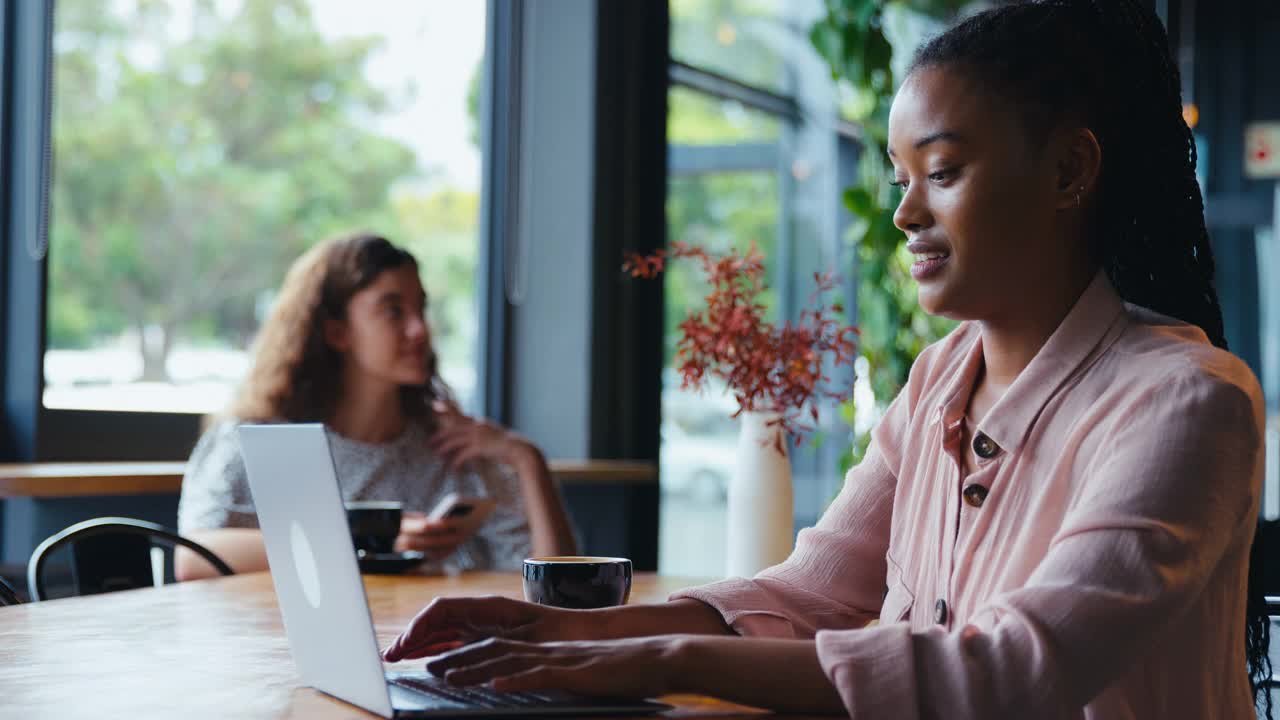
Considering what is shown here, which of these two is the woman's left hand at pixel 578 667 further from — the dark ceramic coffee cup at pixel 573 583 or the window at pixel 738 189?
the window at pixel 738 189

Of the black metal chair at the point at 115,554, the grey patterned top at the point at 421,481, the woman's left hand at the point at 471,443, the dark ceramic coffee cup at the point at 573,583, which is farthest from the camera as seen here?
the woman's left hand at the point at 471,443

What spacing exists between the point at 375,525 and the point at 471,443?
0.91 metres

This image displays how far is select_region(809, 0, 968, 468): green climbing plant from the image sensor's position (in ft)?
13.4

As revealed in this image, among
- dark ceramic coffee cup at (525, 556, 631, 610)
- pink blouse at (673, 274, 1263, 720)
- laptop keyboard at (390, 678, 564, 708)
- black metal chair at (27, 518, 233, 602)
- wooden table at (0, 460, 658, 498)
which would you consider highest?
pink blouse at (673, 274, 1263, 720)

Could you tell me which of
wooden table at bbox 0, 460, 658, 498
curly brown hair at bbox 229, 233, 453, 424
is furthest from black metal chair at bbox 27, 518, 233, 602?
curly brown hair at bbox 229, 233, 453, 424

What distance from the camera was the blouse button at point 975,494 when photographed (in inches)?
50.6

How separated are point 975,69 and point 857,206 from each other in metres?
2.84

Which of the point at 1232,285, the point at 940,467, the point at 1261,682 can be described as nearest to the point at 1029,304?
the point at 940,467

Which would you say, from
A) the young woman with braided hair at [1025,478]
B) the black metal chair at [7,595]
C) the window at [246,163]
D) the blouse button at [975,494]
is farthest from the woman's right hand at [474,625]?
the window at [246,163]

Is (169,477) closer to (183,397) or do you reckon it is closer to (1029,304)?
(183,397)

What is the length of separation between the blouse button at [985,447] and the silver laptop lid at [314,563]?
1.94 ft

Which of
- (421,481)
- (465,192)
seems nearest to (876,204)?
(465,192)

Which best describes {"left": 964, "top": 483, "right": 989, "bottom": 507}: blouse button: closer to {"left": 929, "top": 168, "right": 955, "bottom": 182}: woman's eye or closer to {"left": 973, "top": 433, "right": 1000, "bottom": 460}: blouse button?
{"left": 973, "top": 433, "right": 1000, "bottom": 460}: blouse button

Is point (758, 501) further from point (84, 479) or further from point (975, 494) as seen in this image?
point (84, 479)
